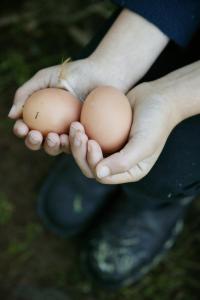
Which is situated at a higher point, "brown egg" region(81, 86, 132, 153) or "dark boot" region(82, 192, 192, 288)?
"brown egg" region(81, 86, 132, 153)

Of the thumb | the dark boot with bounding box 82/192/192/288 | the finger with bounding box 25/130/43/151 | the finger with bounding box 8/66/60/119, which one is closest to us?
the thumb

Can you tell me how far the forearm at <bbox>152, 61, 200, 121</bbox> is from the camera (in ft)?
3.95

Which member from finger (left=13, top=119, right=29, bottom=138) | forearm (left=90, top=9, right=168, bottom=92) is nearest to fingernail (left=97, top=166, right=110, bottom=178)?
finger (left=13, top=119, right=29, bottom=138)

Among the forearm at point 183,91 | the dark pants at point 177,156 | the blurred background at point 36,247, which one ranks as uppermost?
the forearm at point 183,91

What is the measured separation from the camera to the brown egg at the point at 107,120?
113cm

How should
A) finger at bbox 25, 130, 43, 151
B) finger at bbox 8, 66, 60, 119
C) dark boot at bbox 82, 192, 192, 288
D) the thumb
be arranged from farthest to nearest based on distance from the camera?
dark boot at bbox 82, 192, 192, 288
finger at bbox 8, 66, 60, 119
finger at bbox 25, 130, 43, 151
the thumb

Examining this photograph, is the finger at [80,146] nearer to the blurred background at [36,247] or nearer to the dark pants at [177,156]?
the dark pants at [177,156]

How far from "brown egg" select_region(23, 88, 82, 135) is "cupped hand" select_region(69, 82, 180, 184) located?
66 millimetres

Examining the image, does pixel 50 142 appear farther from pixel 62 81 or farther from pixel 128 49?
pixel 128 49

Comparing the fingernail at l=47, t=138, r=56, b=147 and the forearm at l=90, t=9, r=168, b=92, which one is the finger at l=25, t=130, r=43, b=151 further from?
the forearm at l=90, t=9, r=168, b=92

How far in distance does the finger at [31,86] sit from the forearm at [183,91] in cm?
28

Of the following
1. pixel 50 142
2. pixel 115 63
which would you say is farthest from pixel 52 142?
pixel 115 63

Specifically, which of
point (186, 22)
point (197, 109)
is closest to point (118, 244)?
point (197, 109)

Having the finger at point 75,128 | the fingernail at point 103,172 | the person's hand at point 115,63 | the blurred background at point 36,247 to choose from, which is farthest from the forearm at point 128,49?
the blurred background at point 36,247
